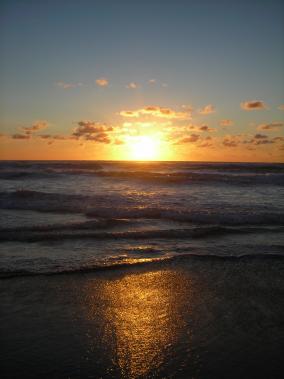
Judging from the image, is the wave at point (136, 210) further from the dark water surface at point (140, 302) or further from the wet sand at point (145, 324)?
the wet sand at point (145, 324)

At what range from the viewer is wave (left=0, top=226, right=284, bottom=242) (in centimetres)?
802

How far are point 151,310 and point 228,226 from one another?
20.1 ft

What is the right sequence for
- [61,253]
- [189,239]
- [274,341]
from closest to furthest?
1. [274,341]
2. [61,253]
3. [189,239]

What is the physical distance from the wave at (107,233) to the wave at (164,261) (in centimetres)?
172

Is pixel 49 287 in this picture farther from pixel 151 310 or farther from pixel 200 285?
pixel 200 285

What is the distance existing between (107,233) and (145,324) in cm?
474

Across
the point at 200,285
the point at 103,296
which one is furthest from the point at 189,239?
the point at 103,296

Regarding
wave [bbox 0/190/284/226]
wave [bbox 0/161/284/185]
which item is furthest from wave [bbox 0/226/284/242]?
wave [bbox 0/161/284/185]

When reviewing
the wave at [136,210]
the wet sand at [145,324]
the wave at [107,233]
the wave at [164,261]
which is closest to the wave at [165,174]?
the wave at [136,210]

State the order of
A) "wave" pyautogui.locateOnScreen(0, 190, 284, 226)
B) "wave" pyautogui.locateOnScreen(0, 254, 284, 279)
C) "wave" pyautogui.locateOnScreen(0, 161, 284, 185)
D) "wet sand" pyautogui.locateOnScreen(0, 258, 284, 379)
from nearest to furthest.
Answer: "wet sand" pyautogui.locateOnScreen(0, 258, 284, 379)
"wave" pyautogui.locateOnScreen(0, 254, 284, 279)
"wave" pyautogui.locateOnScreen(0, 190, 284, 226)
"wave" pyautogui.locateOnScreen(0, 161, 284, 185)

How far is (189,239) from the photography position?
8133 millimetres

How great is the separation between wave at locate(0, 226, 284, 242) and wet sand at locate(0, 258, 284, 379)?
2.51 m

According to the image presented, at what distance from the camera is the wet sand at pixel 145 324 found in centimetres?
314

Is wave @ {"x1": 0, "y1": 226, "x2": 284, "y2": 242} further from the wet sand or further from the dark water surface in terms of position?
the wet sand
